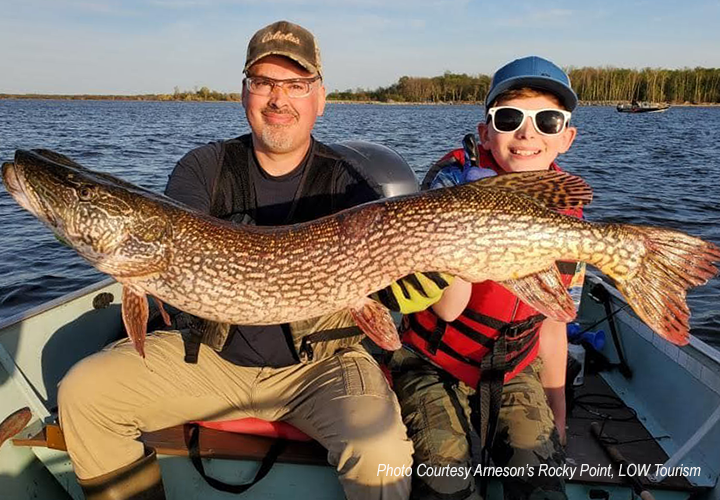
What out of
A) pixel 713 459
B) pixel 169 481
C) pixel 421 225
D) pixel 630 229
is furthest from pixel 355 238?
pixel 713 459

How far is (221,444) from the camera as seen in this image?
8.80 ft

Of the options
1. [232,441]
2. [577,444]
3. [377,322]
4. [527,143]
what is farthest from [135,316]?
[577,444]

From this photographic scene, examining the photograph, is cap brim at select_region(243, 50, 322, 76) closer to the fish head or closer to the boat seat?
the fish head

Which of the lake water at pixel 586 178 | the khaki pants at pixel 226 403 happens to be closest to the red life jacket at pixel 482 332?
the khaki pants at pixel 226 403

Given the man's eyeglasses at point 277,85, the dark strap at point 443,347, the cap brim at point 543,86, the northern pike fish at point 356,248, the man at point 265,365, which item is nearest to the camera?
the northern pike fish at point 356,248

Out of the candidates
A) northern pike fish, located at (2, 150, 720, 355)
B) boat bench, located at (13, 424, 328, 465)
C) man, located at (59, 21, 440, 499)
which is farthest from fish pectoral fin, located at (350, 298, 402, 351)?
boat bench, located at (13, 424, 328, 465)

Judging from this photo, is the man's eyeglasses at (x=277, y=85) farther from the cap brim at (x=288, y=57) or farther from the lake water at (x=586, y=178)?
the lake water at (x=586, y=178)

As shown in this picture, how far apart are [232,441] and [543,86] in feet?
8.06

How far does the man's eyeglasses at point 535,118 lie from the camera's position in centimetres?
274

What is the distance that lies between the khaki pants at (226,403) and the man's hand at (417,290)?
485 mm

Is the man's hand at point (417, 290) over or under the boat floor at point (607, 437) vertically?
over

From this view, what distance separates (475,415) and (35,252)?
836 cm

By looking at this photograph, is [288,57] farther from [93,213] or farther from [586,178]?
[586,178]

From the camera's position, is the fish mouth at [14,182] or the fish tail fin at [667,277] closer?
the fish tail fin at [667,277]
